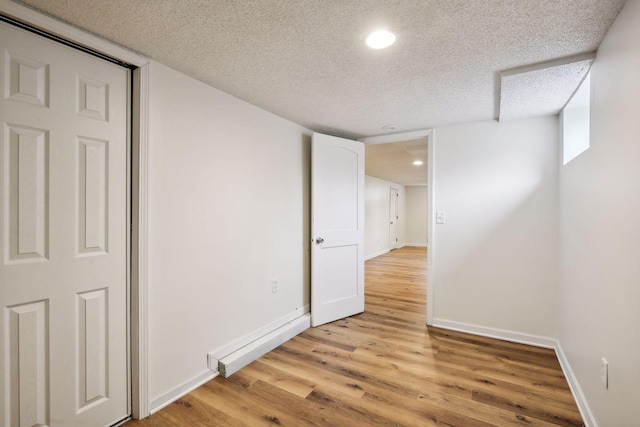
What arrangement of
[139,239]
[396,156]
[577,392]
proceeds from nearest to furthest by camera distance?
1. [139,239]
2. [577,392]
3. [396,156]

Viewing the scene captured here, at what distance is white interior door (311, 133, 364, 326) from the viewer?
9.96 ft

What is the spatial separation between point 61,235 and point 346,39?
5.67 feet

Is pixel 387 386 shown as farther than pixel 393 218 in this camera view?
No

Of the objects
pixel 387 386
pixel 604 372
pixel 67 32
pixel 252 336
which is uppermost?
pixel 67 32

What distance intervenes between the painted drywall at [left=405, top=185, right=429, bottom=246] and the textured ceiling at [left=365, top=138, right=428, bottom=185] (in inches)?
135

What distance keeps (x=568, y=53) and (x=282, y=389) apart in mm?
2687

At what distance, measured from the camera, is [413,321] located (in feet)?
10.4

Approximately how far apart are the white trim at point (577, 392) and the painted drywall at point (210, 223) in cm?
223

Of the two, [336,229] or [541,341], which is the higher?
[336,229]

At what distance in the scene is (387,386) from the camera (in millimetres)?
1977

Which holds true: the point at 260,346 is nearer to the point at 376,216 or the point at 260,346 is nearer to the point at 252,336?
the point at 252,336

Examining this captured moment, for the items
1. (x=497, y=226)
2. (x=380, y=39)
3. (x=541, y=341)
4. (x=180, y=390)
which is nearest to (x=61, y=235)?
(x=180, y=390)

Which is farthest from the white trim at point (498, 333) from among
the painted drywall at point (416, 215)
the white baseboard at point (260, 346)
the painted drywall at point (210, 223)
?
the painted drywall at point (416, 215)

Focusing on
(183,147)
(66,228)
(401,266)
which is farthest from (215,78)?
(401,266)
